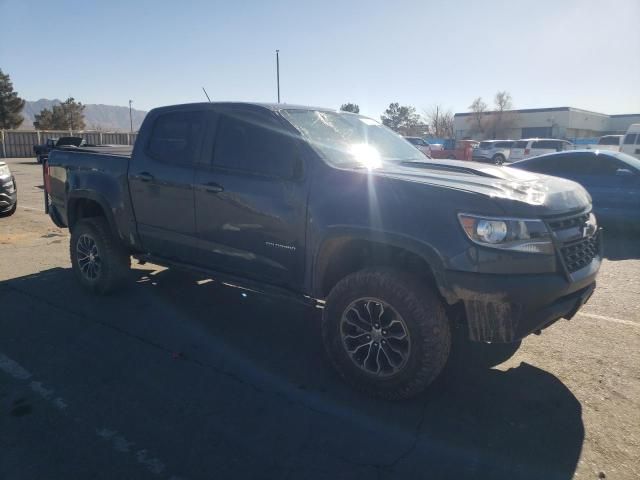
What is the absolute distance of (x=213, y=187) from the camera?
4.04 m

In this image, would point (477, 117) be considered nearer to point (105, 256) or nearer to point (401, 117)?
point (401, 117)

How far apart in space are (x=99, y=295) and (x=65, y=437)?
2673 mm

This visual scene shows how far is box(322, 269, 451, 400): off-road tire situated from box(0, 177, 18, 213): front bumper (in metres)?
9.11

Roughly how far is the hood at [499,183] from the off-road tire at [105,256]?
10.0ft

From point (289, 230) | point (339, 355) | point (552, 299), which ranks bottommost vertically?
point (339, 355)

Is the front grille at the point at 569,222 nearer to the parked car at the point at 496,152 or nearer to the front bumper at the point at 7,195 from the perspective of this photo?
the front bumper at the point at 7,195

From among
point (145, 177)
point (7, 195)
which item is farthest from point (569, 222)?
point (7, 195)

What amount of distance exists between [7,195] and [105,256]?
20.8ft

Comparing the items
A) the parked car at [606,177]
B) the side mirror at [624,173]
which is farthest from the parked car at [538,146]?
the side mirror at [624,173]

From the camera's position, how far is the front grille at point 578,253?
119 inches

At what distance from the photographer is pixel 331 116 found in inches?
174

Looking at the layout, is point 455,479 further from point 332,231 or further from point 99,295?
point 99,295

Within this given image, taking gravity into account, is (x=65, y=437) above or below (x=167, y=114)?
below

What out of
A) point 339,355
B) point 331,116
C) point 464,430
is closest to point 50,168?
point 331,116
